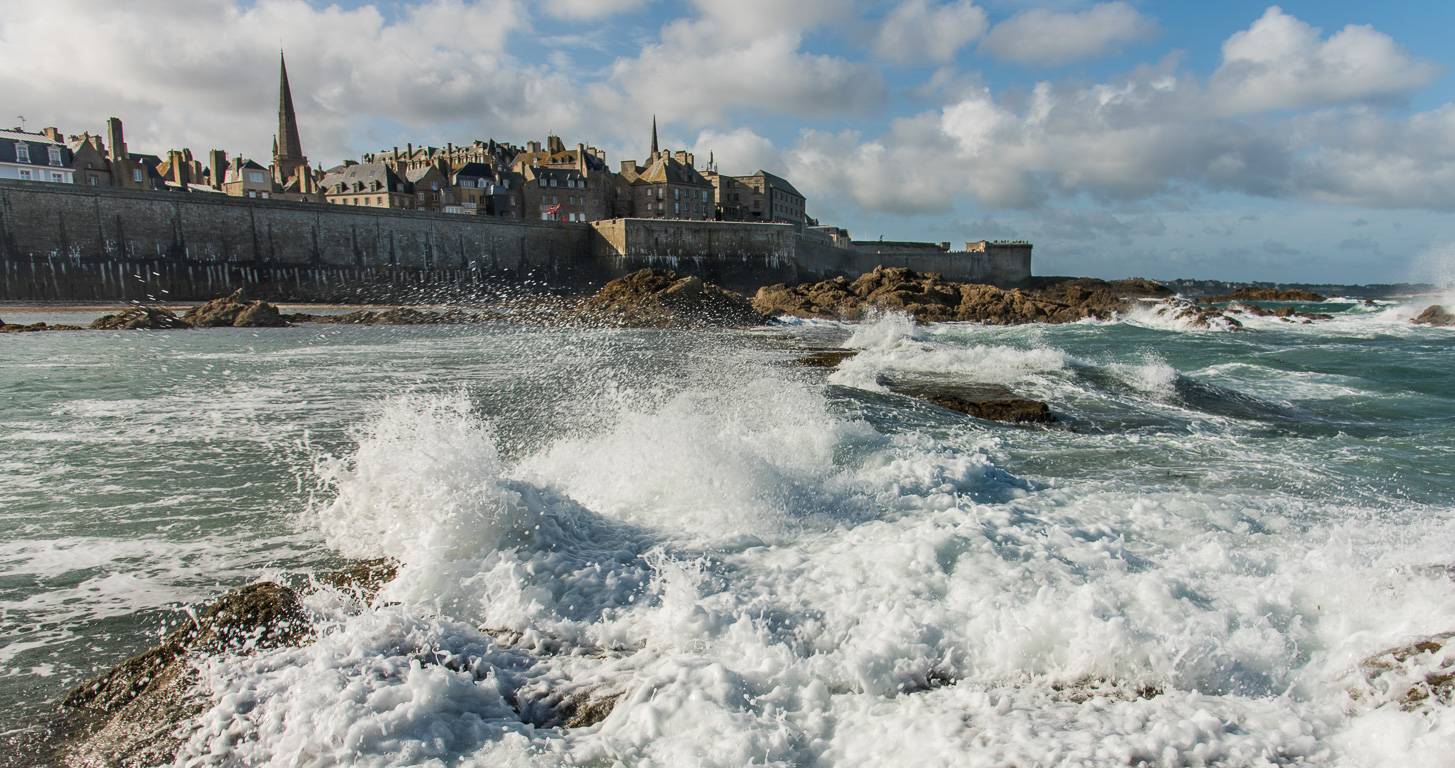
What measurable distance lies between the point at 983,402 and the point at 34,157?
54.9 metres

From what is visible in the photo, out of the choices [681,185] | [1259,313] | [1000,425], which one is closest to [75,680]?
[1000,425]

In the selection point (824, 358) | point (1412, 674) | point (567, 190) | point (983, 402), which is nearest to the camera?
point (1412, 674)

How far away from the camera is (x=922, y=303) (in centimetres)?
3456

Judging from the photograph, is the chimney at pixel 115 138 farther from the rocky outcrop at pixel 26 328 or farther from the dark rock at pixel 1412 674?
the dark rock at pixel 1412 674

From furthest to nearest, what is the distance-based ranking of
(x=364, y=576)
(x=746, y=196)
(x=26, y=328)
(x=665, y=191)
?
(x=746, y=196)
(x=665, y=191)
(x=26, y=328)
(x=364, y=576)

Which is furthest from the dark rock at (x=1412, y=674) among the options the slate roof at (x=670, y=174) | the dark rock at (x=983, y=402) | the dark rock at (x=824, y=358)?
the slate roof at (x=670, y=174)

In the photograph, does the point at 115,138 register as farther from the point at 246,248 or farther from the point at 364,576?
the point at 364,576

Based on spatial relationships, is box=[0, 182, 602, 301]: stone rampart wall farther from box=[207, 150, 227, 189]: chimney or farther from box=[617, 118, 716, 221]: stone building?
box=[207, 150, 227, 189]: chimney

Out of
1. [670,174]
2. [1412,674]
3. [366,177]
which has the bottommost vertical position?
[1412,674]

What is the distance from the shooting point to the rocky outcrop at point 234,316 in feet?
80.6

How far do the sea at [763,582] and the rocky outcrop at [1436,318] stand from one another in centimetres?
2891

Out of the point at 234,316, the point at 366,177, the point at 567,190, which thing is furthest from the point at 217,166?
the point at 234,316

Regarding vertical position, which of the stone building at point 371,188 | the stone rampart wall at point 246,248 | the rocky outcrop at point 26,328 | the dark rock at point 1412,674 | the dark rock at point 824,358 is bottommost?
the dark rock at point 1412,674

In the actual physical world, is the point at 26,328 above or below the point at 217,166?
below
